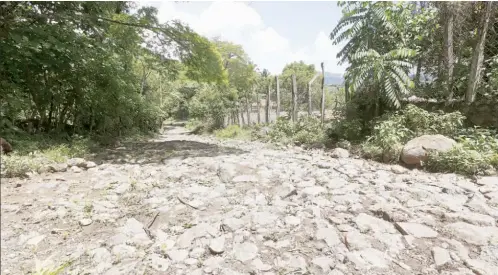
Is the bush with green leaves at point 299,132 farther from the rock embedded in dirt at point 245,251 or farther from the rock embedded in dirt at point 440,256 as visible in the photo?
the rock embedded in dirt at point 245,251

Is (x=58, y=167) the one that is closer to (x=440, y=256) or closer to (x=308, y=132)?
(x=440, y=256)

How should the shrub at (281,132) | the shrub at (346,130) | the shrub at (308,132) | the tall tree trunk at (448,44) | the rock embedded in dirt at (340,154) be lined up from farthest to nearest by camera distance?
the shrub at (281,132) < the shrub at (308,132) < the shrub at (346,130) < the tall tree trunk at (448,44) < the rock embedded in dirt at (340,154)

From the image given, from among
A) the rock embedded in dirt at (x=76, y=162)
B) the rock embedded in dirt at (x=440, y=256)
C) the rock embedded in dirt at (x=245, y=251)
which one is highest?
the rock embedded in dirt at (x=76, y=162)

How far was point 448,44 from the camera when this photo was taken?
25.2ft

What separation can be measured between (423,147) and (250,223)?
175 inches

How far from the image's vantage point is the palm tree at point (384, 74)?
755cm

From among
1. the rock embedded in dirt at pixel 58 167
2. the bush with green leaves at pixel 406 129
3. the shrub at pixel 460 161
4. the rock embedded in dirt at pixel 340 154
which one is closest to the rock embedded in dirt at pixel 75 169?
the rock embedded in dirt at pixel 58 167

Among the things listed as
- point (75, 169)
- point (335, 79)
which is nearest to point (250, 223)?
point (75, 169)

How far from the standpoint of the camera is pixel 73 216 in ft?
10.8

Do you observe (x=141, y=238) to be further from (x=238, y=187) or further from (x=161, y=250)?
(x=238, y=187)

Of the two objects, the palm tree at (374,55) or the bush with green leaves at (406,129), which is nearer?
the bush with green leaves at (406,129)

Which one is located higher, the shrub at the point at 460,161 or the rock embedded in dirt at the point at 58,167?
the rock embedded in dirt at the point at 58,167

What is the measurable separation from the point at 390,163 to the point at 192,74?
615 centimetres

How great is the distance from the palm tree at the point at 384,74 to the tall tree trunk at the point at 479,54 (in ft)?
4.31
